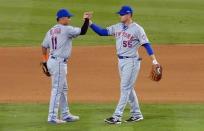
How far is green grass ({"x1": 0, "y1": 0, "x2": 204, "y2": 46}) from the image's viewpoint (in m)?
20.5

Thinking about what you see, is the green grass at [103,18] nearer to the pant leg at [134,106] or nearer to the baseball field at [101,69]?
the baseball field at [101,69]

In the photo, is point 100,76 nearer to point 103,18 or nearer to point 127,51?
point 127,51

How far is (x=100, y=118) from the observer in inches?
502

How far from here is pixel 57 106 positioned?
12484mm

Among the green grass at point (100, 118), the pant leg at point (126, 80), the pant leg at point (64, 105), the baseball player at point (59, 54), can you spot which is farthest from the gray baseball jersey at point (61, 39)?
the green grass at point (100, 118)

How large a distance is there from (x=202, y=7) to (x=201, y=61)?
615 cm

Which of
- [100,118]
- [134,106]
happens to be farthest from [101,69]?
[134,106]

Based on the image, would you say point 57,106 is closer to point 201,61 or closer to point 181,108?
point 181,108

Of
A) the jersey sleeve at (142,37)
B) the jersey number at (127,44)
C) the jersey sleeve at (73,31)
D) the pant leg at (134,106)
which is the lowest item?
the pant leg at (134,106)

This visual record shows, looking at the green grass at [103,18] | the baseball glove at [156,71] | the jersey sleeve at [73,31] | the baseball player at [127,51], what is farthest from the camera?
the green grass at [103,18]

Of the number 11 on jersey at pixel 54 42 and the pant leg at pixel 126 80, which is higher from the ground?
the number 11 on jersey at pixel 54 42

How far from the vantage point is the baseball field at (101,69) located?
12727mm

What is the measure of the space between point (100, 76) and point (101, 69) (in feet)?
2.27

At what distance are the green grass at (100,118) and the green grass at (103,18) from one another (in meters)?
6.43
